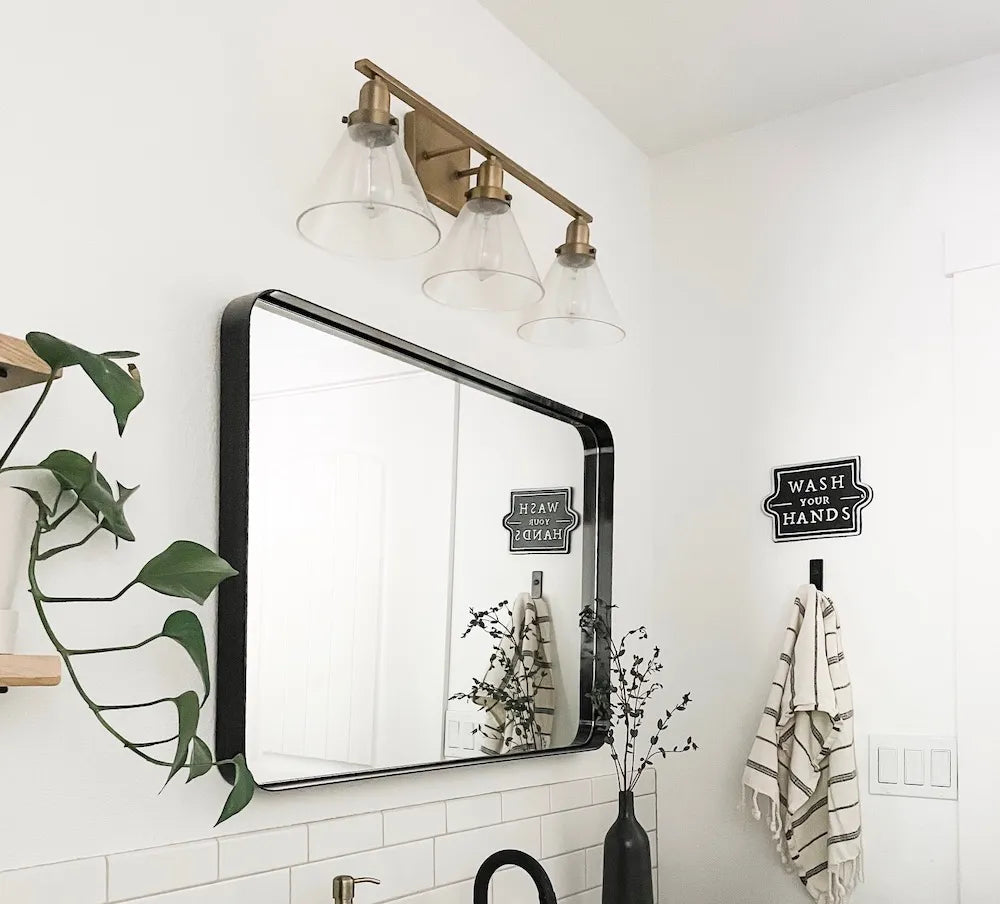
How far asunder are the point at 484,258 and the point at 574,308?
276 mm

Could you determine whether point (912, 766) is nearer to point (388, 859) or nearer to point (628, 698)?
point (628, 698)

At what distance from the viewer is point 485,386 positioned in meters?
1.99

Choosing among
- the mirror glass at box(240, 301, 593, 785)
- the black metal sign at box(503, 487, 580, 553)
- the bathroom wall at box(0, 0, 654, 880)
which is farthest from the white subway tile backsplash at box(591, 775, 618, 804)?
the black metal sign at box(503, 487, 580, 553)

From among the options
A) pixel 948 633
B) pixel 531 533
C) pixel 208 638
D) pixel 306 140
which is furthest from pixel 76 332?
pixel 948 633

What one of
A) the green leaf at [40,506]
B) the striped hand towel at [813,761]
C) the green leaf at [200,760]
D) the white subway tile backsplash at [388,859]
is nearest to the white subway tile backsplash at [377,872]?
the white subway tile backsplash at [388,859]

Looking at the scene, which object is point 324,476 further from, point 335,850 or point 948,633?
point 948,633

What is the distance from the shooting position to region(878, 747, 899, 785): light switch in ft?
7.01

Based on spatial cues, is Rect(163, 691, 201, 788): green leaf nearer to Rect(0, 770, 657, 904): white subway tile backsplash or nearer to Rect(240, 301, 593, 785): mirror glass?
A: Rect(0, 770, 657, 904): white subway tile backsplash

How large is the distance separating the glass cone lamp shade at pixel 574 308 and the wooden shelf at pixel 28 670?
3.63 feet

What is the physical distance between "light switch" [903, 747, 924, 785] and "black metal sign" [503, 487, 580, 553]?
763 mm

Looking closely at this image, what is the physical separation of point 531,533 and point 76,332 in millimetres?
1009

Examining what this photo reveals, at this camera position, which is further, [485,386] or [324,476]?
[485,386]

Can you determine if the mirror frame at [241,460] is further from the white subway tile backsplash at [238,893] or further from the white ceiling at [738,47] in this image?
the white ceiling at [738,47]

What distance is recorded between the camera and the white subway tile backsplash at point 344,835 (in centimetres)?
157
